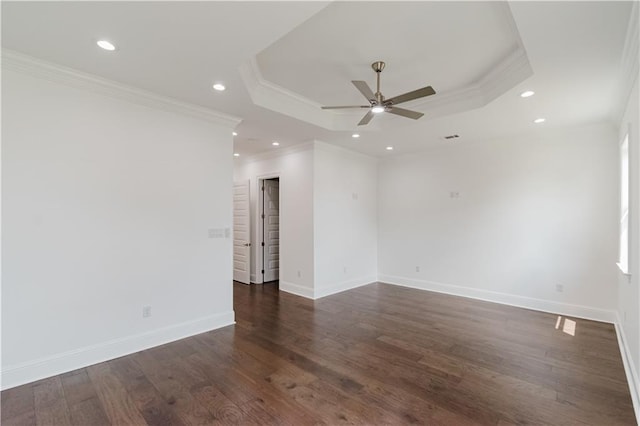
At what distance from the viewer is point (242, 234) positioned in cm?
662

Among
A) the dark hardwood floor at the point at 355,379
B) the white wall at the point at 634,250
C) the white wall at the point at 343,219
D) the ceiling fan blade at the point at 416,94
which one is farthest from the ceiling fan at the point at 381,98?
the dark hardwood floor at the point at 355,379

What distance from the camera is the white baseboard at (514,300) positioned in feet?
13.9

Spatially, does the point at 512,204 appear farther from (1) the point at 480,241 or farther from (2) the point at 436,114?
(2) the point at 436,114

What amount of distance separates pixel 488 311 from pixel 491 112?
2974 mm

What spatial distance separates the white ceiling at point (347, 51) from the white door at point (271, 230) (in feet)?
8.19

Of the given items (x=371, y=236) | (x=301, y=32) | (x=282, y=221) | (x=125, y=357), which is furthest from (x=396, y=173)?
(x=125, y=357)

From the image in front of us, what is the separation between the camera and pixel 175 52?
254 centimetres

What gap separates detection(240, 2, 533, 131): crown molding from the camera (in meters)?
3.02

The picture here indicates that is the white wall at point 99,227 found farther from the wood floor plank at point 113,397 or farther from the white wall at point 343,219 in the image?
the white wall at point 343,219

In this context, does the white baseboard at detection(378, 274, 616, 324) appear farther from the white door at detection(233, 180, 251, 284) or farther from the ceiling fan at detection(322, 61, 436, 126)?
the ceiling fan at detection(322, 61, 436, 126)

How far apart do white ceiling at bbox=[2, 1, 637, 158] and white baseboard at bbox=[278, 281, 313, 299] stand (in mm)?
2953

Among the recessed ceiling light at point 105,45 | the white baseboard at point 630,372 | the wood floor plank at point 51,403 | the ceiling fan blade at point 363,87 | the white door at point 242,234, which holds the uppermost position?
the recessed ceiling light at point 105,45

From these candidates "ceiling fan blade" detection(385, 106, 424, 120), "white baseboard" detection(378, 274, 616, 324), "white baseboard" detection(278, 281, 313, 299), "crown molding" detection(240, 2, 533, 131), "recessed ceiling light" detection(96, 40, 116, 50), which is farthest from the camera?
"white baseboard" detection(278, 281, 313, 299)

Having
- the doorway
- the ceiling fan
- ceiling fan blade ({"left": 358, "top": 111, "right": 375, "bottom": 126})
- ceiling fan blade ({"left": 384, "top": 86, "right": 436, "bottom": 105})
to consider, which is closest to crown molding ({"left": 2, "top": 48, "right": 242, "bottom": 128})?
the ceiling fan
